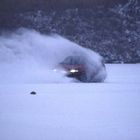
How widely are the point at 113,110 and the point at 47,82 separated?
36.3 feet

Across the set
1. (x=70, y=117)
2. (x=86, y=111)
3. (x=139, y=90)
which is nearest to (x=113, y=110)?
(x=86, y=111)

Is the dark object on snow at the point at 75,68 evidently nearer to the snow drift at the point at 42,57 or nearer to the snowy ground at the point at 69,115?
the snow drift at the point at 42,57

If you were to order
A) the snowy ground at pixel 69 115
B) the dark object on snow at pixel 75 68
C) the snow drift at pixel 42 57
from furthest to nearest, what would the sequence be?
the snow drift at pixel 42 57
the dark object on snow at pixel 75 68
the snowy ground at pixel 69 115

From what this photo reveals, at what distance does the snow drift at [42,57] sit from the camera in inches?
1019

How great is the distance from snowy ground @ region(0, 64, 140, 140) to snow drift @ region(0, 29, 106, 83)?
21.0 ft

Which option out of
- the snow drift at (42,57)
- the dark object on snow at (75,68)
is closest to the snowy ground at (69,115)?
the dark object on snow at (75,68)

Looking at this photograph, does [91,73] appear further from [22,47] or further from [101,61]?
[22,47]

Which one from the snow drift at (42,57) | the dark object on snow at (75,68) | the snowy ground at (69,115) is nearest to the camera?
the snowy ground at (69,115)

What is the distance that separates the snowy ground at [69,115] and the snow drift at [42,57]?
6.39 meters

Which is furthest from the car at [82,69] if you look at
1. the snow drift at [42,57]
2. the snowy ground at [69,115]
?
the snowy ground at [69,115]

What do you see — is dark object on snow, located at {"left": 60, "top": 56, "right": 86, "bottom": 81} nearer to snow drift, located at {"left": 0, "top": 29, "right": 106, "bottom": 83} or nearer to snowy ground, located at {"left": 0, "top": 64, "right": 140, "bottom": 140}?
snow drift, located at {"left": 0, "top": 29, "right": 106, "bottom": 83}

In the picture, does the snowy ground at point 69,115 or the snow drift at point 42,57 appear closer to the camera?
the snowy ground at point 69,115

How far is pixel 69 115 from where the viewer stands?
489 inches

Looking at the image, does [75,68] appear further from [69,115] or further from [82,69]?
[69,115]
